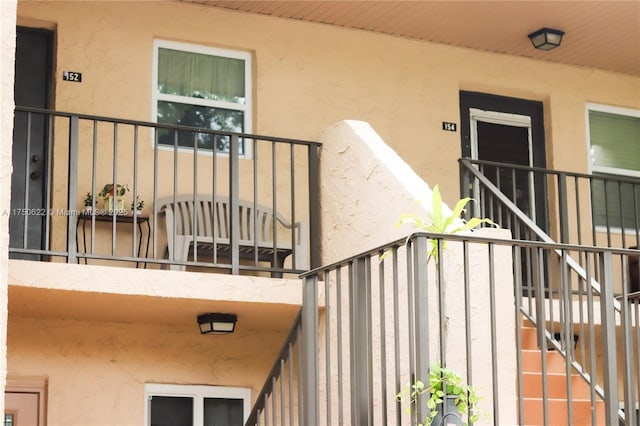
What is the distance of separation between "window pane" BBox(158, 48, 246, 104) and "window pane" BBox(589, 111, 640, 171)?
377 centimetres

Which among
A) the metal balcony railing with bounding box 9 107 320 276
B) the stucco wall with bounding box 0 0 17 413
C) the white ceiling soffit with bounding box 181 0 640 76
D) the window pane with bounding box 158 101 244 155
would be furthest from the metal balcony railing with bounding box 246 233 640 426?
the white ceiling soffit with bounding box 181 0 640 76

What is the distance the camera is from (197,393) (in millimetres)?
9477

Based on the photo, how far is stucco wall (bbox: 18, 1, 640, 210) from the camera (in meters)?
9.76

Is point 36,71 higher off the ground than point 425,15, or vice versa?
point 425,15

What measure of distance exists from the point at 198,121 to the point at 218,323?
84.1 inches

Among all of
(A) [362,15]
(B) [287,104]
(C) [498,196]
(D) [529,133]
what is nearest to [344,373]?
(C) [498,196]

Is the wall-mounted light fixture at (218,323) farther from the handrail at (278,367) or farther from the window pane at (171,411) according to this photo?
the window pane at (171,411)

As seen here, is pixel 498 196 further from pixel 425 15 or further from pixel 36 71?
pixel 36 71

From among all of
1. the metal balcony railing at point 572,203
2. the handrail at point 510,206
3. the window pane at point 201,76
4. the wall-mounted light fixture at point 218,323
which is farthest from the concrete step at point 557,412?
the window pane at point 201,76

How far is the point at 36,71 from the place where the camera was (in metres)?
9.79

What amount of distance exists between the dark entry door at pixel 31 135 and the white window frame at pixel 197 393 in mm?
1449

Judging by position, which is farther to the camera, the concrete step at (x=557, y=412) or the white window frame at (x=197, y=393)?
the white window frame at (x=197, y=393)

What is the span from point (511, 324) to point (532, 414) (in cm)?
94

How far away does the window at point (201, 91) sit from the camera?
1006cm
